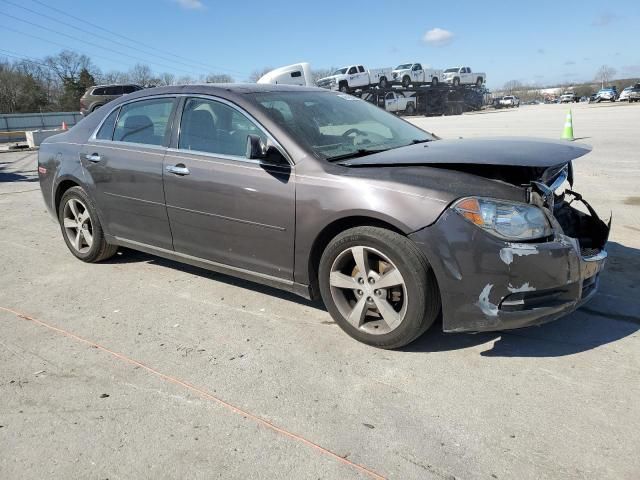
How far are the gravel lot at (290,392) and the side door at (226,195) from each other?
0.48 meters

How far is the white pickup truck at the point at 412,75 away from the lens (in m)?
41.1

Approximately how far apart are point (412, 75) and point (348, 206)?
4121 centimetres

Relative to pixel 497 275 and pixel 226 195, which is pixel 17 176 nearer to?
pixel 226 195

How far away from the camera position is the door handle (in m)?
4.00

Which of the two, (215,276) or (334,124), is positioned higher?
(334,124)

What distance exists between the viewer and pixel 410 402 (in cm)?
275

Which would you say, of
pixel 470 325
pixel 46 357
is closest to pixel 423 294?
pixel 470 325

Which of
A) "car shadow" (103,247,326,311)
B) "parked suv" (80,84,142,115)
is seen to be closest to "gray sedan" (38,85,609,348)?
"car shadow" (103,247,326,311)

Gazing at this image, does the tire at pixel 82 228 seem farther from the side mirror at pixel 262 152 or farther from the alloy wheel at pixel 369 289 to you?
the alloy wheel at pixel 369 289

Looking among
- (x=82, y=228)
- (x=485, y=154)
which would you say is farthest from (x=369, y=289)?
(x=82, y=228)

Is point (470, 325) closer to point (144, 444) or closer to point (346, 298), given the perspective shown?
point (346, 298)

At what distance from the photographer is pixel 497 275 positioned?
286 cm

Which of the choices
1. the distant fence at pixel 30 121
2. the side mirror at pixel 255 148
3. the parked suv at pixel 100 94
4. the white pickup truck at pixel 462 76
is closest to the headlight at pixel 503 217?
the side mirror at pixel 255 148

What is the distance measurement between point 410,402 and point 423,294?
61 cm
